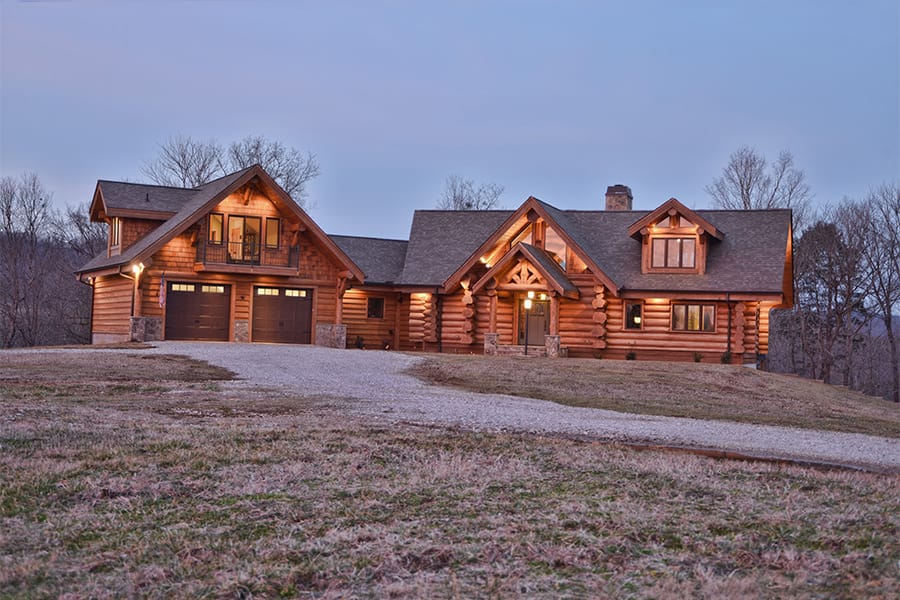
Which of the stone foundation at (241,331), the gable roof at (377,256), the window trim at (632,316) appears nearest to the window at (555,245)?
the window trim at (632,316)

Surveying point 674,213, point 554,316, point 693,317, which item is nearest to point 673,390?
point 554,316

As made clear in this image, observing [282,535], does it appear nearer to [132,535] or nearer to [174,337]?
[132,535]

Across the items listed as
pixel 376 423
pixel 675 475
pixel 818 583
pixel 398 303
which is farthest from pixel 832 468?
pixel 398 303

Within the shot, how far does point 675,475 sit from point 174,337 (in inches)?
1103

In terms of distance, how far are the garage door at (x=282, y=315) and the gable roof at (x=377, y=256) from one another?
3.65 meters

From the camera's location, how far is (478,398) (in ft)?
64.5

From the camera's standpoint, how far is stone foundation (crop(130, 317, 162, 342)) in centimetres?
3331

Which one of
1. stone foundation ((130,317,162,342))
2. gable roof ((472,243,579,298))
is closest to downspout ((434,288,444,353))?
gable roof ((472,243,579,298))

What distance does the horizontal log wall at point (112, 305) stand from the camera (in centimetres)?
3519

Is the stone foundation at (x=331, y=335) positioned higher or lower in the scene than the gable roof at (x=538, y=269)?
lower

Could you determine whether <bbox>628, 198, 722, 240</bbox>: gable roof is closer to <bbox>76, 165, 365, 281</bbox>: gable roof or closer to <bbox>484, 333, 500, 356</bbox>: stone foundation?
<bbox>484, 333, 500, 356</bbox>: stone foundation

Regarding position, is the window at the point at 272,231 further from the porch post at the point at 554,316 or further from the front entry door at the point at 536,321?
the porch post at the point at 554,316

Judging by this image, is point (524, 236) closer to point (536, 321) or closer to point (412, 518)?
point (536, 321)

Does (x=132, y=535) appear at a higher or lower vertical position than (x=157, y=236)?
lower
